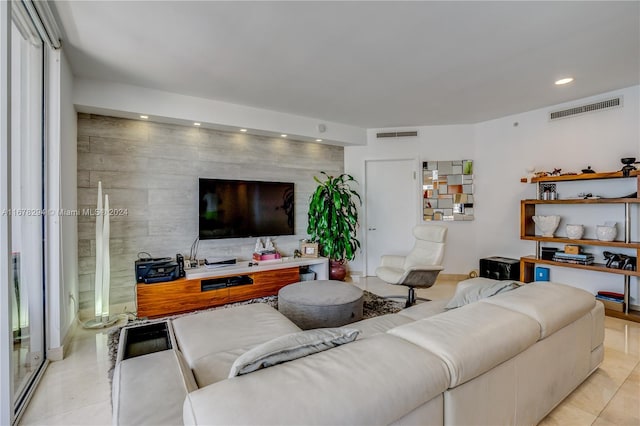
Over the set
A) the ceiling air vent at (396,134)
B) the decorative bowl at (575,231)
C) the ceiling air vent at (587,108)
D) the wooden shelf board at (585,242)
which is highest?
the ceiling air vent at (396,134)

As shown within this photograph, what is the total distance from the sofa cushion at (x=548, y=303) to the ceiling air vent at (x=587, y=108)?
9.84ft

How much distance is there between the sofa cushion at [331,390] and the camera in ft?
2.44

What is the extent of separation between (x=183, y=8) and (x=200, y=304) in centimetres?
284

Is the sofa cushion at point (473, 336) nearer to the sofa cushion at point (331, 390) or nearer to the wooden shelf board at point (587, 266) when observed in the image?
the sofa cushion at point (331, 390)

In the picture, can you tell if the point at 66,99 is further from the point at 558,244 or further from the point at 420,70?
the point at 558,244

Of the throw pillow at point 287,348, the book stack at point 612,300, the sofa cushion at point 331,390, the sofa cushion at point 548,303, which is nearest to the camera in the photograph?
the sofa cushion at point 331,390

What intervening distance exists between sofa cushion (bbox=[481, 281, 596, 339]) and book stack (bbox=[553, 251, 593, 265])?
2242mm

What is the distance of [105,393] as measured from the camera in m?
1.94

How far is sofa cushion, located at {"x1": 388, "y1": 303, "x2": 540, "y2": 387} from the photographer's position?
1060mm

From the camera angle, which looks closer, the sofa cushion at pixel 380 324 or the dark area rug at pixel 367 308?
the sofa cushion at pixel 380 324

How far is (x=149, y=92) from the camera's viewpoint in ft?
11.0

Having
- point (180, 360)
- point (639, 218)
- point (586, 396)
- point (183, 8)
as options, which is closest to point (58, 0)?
point (183, 8)

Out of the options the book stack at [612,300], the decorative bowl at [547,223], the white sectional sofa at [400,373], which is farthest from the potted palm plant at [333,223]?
the book stack at [612,300]

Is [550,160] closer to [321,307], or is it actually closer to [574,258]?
[574,258]
